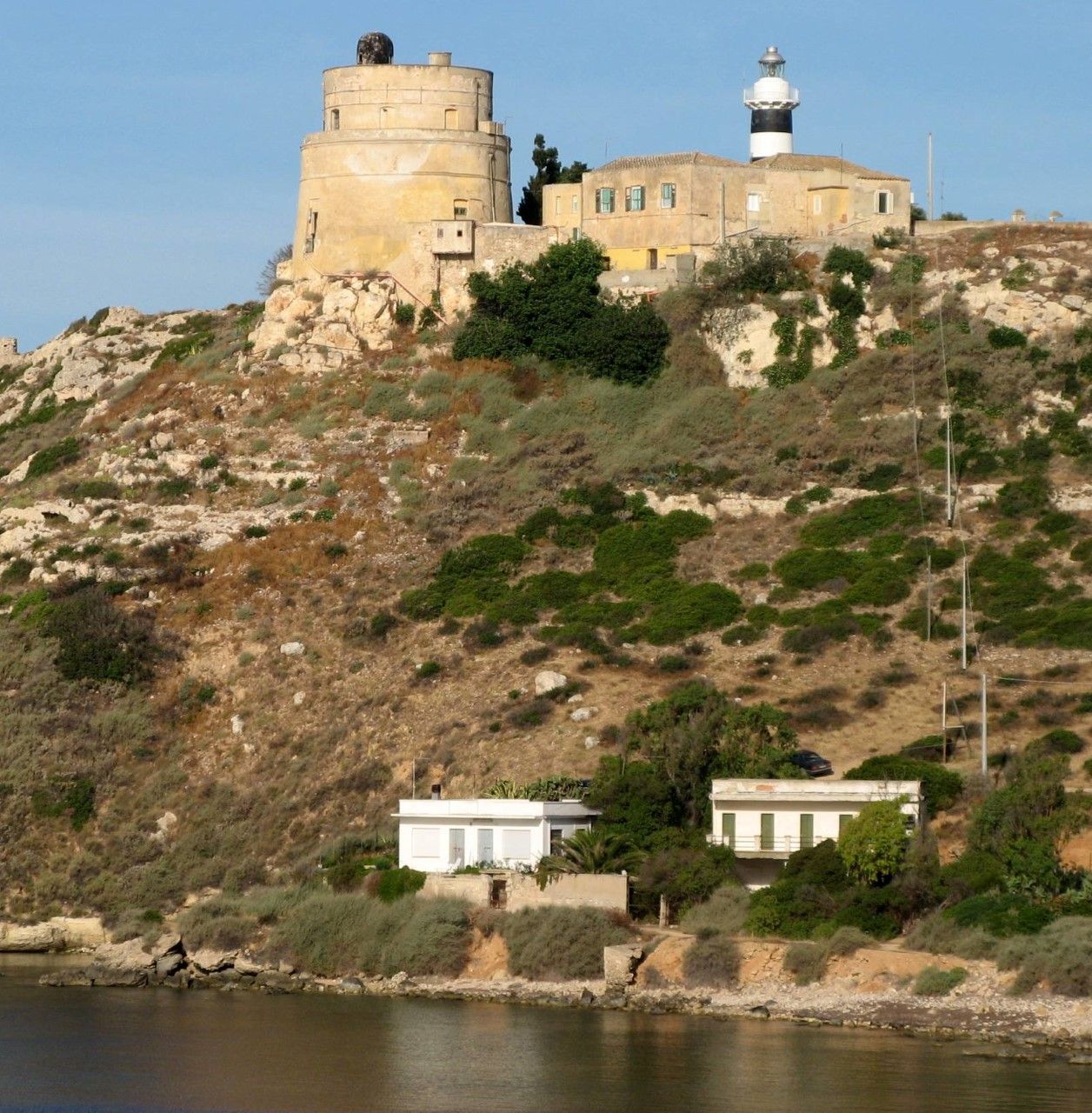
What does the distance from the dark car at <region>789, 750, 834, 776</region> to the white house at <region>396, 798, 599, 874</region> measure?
4309mm

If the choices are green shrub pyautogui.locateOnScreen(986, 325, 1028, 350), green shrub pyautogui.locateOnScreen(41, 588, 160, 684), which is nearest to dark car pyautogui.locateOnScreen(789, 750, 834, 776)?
green shrub pyautogui.locateOnScreen(41, 588, 160, 684)

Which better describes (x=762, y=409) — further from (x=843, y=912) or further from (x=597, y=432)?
(x=843, y=912)

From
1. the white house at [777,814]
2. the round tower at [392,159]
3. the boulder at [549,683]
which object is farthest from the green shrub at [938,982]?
the round tower at [392,159]

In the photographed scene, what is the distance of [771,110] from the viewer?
79.8 m

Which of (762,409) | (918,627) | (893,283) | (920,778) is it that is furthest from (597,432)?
(920,778)

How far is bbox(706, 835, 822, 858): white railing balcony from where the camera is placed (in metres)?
52.7

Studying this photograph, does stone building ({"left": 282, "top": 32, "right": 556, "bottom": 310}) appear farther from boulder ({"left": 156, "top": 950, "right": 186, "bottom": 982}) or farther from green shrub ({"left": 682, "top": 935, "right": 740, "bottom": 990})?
green shrub ({"left": 682, "top": 935, "right": 740, "bottom": 990})

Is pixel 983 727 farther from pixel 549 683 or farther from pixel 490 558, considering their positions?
pixel 490 558

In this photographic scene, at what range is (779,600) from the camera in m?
64.4

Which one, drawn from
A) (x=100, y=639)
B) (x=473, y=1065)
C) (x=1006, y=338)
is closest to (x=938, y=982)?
(x=473, y=1065)

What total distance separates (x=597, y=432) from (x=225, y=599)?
38.3ft

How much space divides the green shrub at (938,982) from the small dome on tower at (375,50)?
38.3 m

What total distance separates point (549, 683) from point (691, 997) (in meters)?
13.3

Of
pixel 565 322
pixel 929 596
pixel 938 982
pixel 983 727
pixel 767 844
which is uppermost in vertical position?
pixel 565 322
